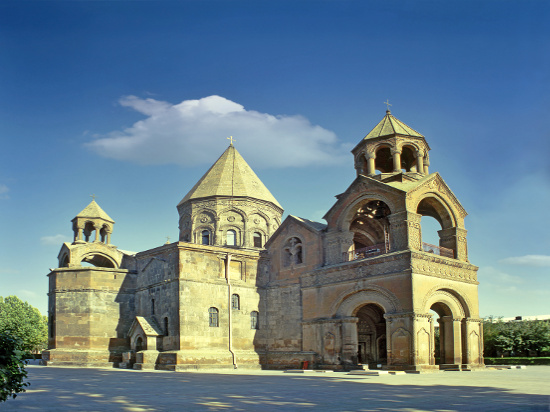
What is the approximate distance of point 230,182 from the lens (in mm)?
34938

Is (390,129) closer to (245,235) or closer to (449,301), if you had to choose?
(449,301)

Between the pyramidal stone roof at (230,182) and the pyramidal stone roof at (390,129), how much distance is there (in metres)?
10.0

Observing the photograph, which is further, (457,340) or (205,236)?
(205,236)

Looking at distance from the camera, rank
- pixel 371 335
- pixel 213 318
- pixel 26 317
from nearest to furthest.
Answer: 1. pixel 213 318
2. pixel 371 335
3. pixel 26 317

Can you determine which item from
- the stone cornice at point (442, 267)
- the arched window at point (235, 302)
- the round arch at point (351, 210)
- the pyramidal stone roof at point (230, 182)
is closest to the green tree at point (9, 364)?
the stone cornice at point (442, 267)

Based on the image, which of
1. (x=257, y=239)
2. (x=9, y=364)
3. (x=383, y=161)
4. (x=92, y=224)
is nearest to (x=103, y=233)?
(x=92, y=224)

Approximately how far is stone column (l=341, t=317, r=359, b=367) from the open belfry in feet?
0.21

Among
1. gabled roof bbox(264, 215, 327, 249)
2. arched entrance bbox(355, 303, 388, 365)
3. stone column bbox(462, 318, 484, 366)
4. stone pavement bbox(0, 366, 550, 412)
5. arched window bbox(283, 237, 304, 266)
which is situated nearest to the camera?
stone pavement bbox(0, 366, 550, 412)

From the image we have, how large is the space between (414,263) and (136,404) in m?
15.2

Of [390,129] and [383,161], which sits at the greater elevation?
[390,129]

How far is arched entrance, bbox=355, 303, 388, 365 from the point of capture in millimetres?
29281

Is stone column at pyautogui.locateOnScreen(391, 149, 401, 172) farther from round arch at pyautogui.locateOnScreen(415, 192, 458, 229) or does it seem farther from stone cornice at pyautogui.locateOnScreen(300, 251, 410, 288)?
stone cornice at pyautogui.locateOnScreen(300, 251, 410, 288)

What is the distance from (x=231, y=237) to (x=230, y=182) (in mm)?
3593

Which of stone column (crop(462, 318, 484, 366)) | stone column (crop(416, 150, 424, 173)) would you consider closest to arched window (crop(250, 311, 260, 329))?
stone column (crop(462, 318, 484, 366))
